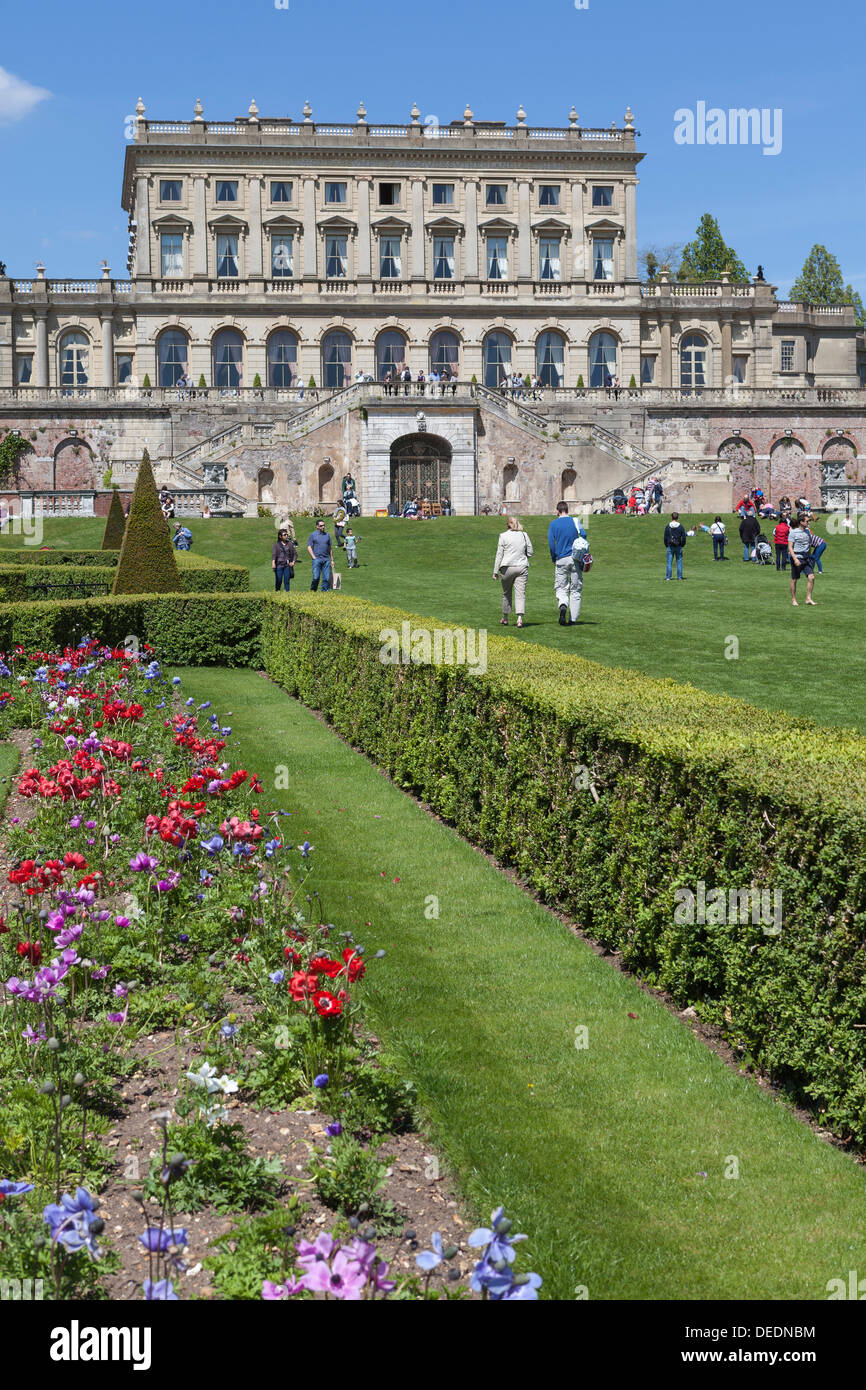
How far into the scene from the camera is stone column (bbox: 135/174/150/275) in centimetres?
6444

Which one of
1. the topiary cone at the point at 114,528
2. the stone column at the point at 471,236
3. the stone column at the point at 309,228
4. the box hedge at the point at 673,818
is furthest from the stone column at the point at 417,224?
the box hedge at the point at 673,818

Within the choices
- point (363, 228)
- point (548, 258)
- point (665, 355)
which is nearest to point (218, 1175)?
point (363, 228)

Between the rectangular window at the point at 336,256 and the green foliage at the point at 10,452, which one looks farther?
the rectangular window at the point at 336,256

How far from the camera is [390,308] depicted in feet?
215

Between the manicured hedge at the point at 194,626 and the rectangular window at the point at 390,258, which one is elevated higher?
the rectangular window at the point at 390,258

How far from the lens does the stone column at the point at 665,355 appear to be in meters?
69.3

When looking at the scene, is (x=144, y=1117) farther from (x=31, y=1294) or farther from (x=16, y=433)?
(x=16, y=433)

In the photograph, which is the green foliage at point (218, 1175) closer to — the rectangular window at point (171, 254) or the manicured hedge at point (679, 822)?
the manicured hedge at point (679, 822)

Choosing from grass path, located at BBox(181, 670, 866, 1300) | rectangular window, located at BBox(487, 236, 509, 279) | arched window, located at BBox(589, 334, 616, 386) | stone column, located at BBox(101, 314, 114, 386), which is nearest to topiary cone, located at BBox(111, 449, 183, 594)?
grass path, located at BBox(181, 670, 866, 1300)

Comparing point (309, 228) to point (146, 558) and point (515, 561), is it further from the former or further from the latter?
point (515, 561)

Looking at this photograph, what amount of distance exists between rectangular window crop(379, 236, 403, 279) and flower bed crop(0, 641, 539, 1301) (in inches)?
2435

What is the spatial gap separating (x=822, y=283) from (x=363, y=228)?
37.2 m

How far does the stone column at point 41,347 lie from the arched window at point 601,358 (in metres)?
28.4
